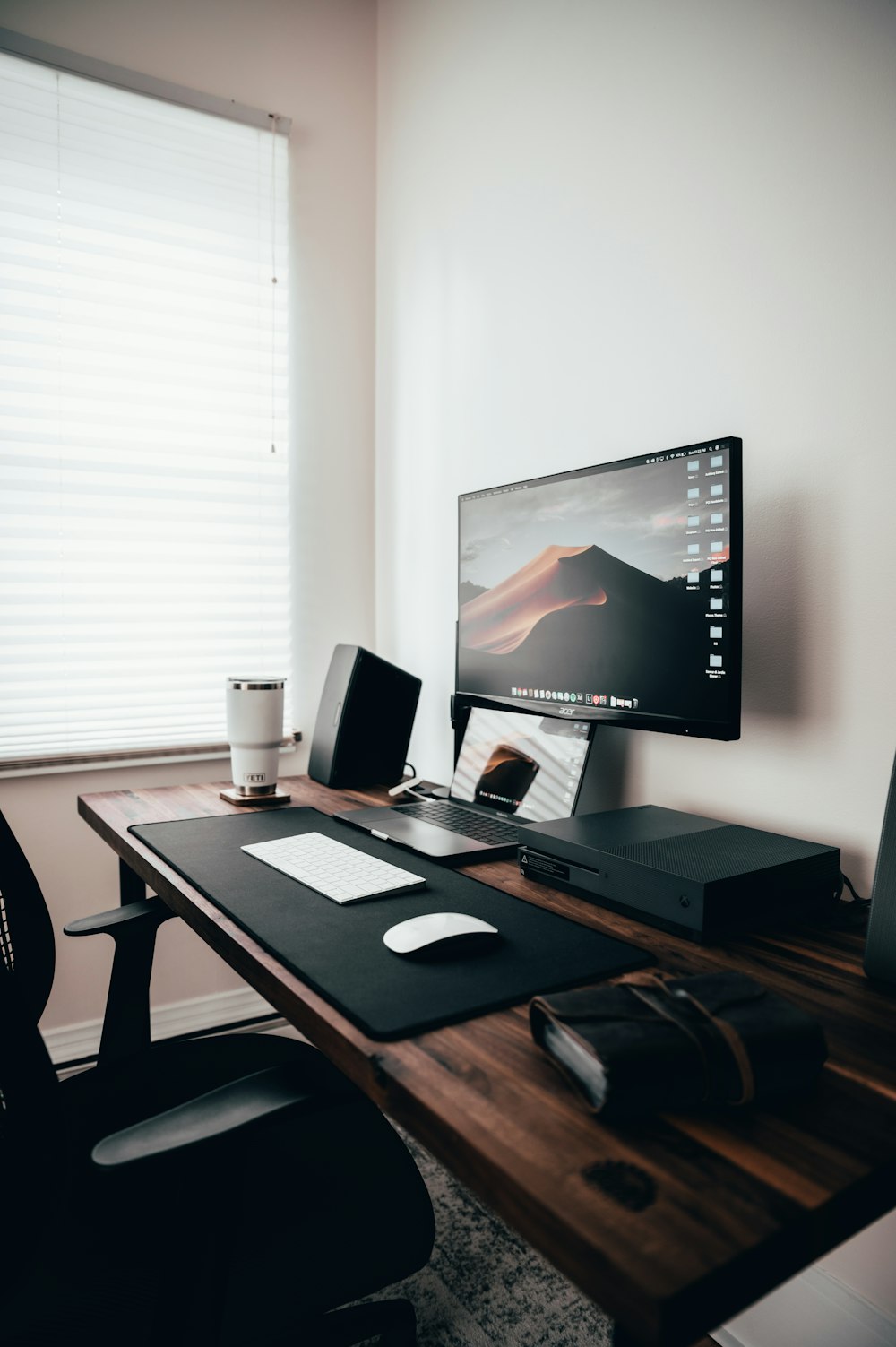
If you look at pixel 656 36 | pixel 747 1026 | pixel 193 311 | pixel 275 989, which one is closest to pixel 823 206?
pixel 656 36

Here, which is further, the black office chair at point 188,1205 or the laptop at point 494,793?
the laptop at point 494,793

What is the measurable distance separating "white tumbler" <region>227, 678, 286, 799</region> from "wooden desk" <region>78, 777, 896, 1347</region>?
37.1 inches

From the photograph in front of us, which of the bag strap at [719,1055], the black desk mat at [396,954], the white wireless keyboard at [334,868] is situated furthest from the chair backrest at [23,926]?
the bag strap at [719,1055]

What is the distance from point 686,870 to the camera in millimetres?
1040

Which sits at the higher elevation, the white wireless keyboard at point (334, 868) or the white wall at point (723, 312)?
the white wall at point (723, 312)

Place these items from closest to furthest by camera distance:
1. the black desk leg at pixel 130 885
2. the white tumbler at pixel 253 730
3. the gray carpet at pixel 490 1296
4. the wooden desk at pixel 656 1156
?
1. the wooden desk at pixel 656 1156
2. the gray carpet at pixel 490 1296
3. the black desk leg at pixel 130 885
4. the white tumbler at pixel 253 730

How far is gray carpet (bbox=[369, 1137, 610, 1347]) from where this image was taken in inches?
55.0

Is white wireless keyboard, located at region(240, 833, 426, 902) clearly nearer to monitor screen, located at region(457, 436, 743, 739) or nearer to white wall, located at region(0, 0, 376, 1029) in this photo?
monitor screen, located at region(457, 436, 743, 739)

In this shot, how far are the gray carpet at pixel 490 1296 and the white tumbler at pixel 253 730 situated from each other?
0.84m

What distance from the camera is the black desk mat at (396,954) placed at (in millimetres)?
837

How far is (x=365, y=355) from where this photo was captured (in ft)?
8.20

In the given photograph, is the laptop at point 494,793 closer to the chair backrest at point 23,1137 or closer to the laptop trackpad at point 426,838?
the laptop trackpad at point 426,838

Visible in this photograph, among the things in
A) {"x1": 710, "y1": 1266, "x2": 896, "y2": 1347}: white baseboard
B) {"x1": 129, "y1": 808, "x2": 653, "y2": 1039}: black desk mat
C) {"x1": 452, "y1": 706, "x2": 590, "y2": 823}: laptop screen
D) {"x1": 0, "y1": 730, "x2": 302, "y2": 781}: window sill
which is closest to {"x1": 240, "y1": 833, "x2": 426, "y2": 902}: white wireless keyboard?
{"x1": 129, "y1": 808, "x2": 653, "y2": 1039}: black desk mat

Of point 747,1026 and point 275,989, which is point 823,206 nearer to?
point 747,1026
